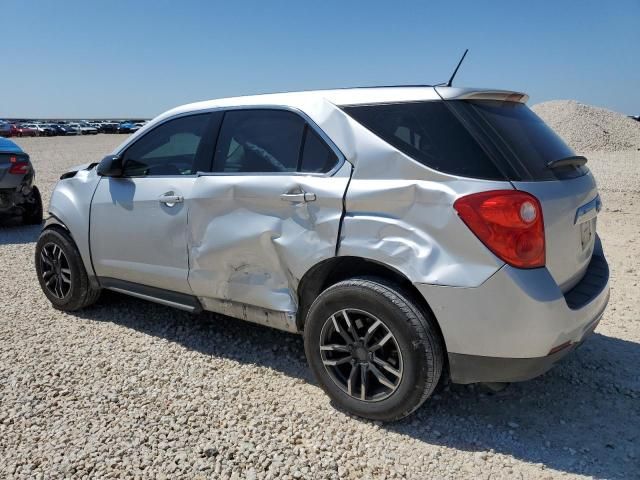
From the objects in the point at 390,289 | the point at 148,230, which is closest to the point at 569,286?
the point at 390,289

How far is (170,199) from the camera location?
3547 millimetres

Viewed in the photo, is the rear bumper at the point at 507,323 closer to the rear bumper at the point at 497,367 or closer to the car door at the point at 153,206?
the rear bumper at the point at 497,367

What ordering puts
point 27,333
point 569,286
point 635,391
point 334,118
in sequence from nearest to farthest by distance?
point 569,286
point 334,118
point 635,391
point 27,333

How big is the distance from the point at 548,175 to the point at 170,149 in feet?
8.51

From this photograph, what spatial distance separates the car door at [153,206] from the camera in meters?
3.55

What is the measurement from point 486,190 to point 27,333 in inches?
145

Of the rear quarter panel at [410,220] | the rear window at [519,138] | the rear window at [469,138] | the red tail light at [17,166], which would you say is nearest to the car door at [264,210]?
the rear quarter panel at [410,220]

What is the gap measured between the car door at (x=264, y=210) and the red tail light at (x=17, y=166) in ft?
19.5

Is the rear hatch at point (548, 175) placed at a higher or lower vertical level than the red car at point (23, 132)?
higher

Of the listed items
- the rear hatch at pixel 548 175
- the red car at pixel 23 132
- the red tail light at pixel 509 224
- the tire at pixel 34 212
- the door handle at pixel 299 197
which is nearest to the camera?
the red tail light at pixel 509 224

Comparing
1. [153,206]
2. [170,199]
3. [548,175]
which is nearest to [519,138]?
[548,175]

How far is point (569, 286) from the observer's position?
8.70 ft

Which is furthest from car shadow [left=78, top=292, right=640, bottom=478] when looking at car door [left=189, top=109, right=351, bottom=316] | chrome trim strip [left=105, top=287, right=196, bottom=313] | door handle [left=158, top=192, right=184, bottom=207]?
door handle [left=158, top=192, right=184, bottom=207]

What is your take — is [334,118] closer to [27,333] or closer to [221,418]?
[221,418]
